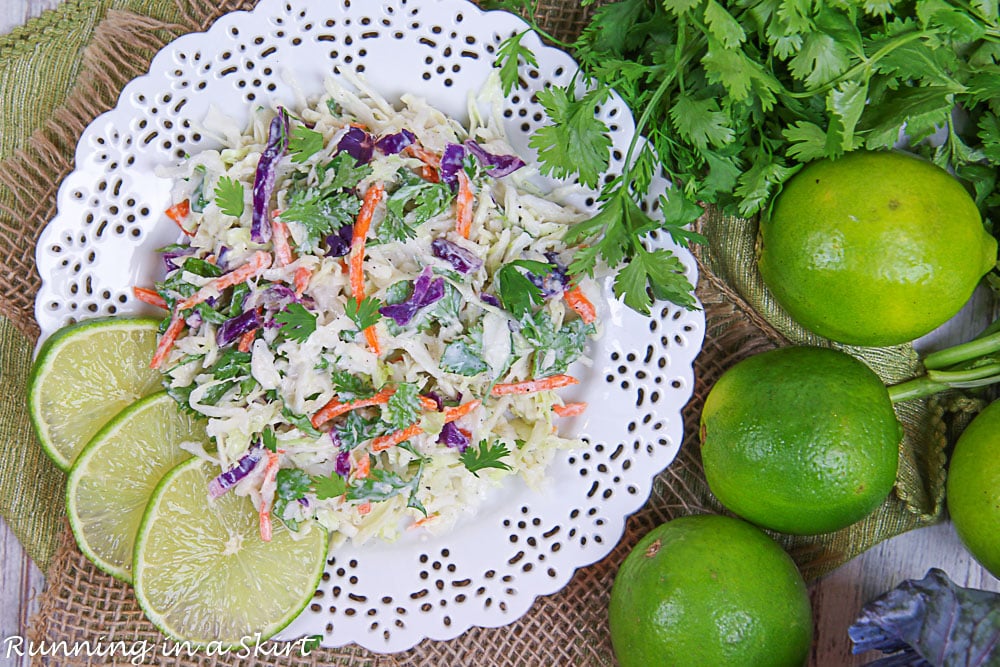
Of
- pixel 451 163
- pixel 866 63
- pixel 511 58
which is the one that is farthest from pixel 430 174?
pixel 866 63

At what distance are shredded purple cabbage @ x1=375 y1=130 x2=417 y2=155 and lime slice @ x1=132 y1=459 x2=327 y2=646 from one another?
106 centimetres

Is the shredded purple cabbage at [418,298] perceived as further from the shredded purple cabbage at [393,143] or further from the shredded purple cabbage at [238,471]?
the shredded purple cabbage at [238,471]

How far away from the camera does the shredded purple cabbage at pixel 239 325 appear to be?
2262mm

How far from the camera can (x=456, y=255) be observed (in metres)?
2.24

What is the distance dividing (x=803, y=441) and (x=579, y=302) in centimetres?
72

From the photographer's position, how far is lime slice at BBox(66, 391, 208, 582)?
232 cm

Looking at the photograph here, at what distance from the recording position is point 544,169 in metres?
2.17

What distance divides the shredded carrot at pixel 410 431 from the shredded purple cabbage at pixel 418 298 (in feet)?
0.96

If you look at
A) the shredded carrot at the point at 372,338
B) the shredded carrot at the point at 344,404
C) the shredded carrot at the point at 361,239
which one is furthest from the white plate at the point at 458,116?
the shredded carrot at the point at 372,338

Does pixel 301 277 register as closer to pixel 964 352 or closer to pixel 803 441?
pixel 803 441

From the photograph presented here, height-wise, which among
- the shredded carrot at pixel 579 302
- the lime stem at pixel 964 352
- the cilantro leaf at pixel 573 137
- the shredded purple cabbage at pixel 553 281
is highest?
the cilantro leaf at pixel 573 137

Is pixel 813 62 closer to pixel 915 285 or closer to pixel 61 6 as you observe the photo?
pixel 915 285

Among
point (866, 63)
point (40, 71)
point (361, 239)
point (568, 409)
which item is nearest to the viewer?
point (866, 63)

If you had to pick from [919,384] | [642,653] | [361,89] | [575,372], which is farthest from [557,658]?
[361,89]
